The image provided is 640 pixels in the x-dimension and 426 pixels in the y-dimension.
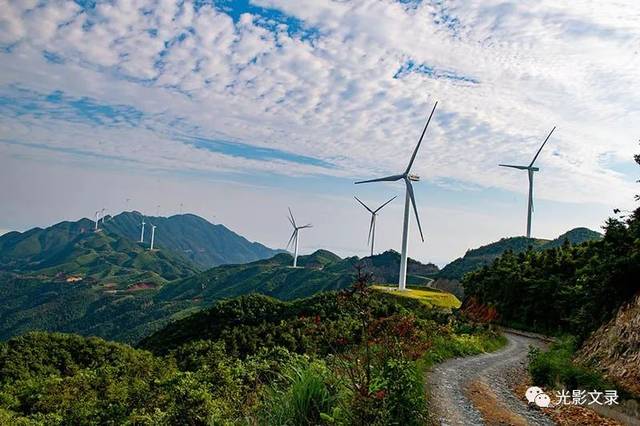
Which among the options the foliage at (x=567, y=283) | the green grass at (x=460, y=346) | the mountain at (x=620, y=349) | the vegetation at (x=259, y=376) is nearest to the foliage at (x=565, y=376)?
the mountain at (x=620, y=349)

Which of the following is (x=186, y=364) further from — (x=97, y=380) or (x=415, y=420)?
(x=415, y=420)

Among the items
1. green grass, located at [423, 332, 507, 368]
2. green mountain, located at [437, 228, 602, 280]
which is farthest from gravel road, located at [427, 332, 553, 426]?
green mountain, located at [437, 228, 602, 280]

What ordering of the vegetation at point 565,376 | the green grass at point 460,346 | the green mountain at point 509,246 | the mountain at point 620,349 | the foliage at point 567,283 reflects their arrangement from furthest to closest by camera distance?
the green mountain at point 509,246 → the foliage at point 567,283 → the green grass at point 460,346 → the mountain at point 620,349 → the vegetation at point 565,376

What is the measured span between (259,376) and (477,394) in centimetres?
634

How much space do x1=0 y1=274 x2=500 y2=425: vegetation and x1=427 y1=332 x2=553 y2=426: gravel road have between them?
710 millimetres

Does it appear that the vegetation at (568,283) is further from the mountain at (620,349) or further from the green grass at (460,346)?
the green grass at (460,346)

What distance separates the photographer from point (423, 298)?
57.5 m

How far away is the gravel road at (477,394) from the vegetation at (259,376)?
710 mm

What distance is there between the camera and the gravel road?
39.4ft

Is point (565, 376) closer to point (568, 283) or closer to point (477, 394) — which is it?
point (477, 394)

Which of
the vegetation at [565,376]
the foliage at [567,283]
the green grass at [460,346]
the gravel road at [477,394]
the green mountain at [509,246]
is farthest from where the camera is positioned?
the green mountain at [509,246]

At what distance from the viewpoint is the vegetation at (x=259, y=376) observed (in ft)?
27.9

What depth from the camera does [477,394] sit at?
581 inches

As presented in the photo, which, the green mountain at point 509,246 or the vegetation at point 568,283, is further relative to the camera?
the green mountain at point 509,246
